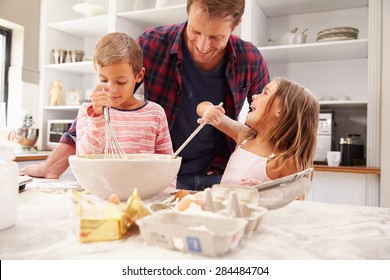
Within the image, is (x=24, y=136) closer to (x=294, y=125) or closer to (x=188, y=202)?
(x=294, y=125)

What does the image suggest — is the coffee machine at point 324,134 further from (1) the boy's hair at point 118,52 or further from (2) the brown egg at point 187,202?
(2) the brown egg at point 187,202

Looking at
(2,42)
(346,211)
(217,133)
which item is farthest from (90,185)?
(2,42)

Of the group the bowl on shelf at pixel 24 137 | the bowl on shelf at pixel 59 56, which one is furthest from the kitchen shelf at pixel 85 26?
the bowl on shelf at pixel 24 137

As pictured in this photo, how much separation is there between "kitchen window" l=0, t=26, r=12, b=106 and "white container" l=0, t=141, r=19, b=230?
2.37 metres

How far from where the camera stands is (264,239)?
415 mm

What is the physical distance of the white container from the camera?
437 millimetres

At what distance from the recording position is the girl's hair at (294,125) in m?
1.14

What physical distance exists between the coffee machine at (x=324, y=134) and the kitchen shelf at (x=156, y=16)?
111cm

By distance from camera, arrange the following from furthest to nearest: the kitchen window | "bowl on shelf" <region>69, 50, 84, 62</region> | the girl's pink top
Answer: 1. "bowl on shelf" <region>69, 50, 84, 62</region>
2. the kitchen window
3. the girl's pink top

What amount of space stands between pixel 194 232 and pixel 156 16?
2282mm

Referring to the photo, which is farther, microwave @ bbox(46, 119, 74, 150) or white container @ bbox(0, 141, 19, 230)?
microwave @ bbox(46, 119, 74, 150)

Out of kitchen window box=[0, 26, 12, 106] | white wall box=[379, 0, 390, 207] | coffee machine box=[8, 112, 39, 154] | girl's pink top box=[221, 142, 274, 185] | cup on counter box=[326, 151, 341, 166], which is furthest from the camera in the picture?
kitchen window box=[0, 26, 12, 106]

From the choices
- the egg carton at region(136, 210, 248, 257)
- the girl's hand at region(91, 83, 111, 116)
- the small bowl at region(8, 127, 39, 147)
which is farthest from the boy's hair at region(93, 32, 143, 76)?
the small bowl at region(8, 127, 39, 147)

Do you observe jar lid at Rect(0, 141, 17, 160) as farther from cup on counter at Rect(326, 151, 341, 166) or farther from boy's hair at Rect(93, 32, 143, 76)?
cup on counter at Rect(326, 151, 341, 166)
